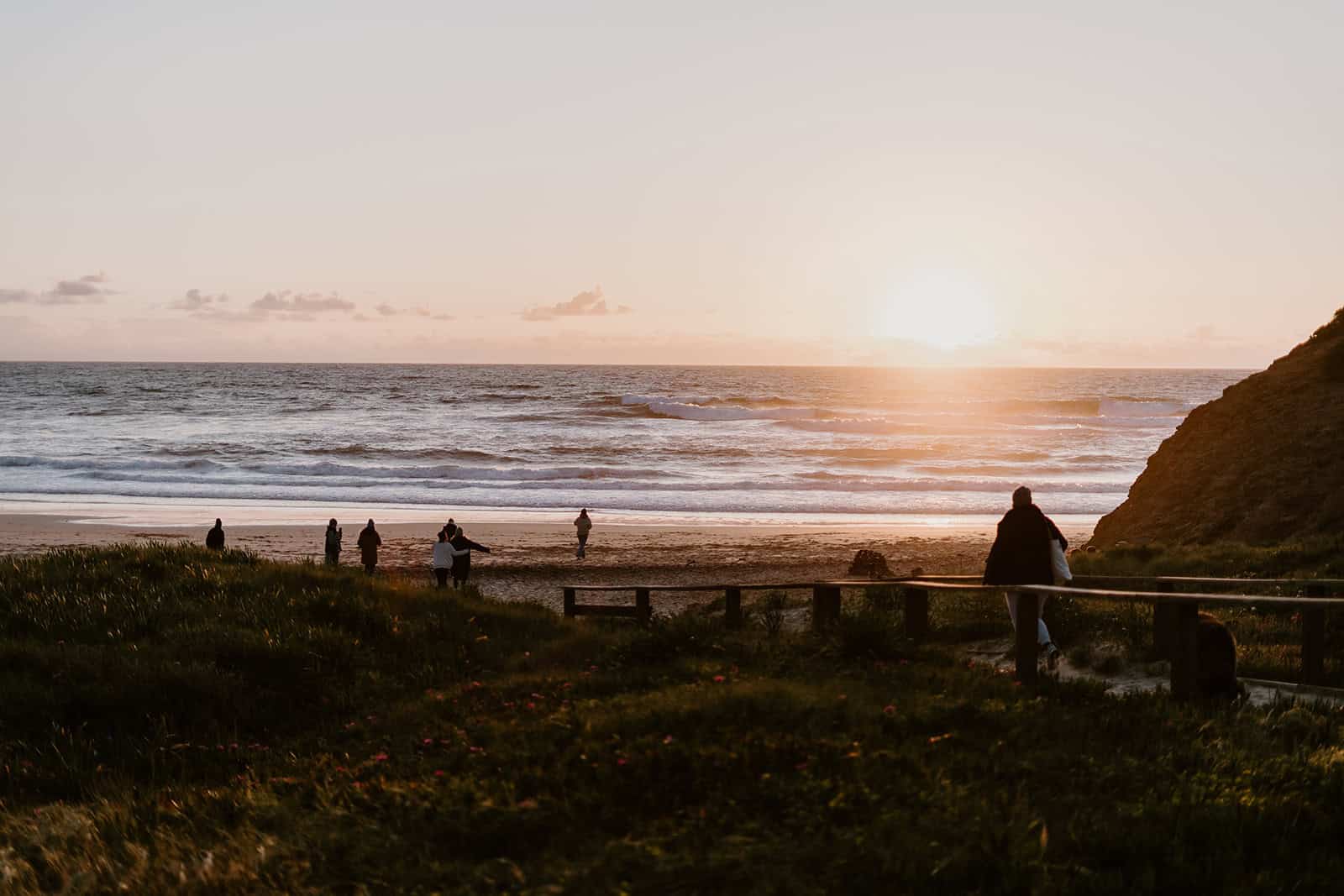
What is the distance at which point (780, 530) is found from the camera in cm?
3466

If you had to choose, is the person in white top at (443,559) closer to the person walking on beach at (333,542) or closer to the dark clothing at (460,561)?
the dark clothing at (460,561)

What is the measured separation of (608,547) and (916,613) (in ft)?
68.0

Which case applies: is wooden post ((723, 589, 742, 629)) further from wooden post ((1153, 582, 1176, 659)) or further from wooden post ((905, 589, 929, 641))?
wooden post ((1153, 582, 1176, 659))

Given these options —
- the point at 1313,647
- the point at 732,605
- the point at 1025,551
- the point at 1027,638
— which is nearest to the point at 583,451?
the point at 732,605

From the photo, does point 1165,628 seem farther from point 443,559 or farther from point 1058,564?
point 443,559

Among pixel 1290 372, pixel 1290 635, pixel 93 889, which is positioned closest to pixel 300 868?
pixel 93 889

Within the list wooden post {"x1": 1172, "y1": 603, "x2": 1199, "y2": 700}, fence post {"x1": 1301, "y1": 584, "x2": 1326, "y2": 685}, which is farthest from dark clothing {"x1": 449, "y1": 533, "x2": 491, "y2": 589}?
wooden post {"x1": 1172, "y1": 603, "x2": 1199, "y2": 700}

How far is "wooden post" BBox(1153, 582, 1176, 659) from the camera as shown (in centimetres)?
780

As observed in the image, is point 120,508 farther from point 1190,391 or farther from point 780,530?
point 1190,391

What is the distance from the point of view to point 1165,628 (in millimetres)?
7914

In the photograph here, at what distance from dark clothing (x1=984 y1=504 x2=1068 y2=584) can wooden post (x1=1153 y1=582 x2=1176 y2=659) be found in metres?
2.18

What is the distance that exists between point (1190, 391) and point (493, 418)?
10681 centimetres

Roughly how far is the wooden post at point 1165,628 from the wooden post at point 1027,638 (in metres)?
0.87

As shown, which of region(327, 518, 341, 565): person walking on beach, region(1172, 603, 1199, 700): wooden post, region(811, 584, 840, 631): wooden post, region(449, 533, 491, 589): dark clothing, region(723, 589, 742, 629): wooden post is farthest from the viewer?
region(327, 518, 341, 565): person walking on beach
